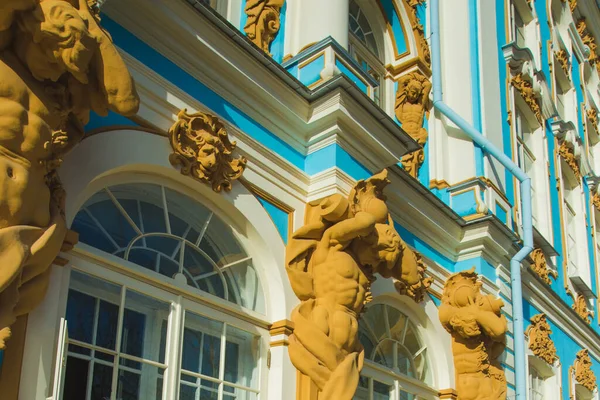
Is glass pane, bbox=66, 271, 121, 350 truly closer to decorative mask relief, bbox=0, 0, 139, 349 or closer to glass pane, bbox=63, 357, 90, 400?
glass pane, bbox=63, 357, 90, 400

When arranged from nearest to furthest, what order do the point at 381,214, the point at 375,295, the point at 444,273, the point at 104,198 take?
the point at 104,198
the point at 381,214
the point at 375,295
the point at 444,273

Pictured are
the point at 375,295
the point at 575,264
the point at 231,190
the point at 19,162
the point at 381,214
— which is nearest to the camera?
the point at 19,162

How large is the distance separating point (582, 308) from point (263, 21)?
765 cm

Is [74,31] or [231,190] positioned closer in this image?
[74,31]

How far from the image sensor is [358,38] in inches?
335

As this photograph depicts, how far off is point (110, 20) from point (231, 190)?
1359 mm

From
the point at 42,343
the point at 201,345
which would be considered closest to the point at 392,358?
the point at 201,345

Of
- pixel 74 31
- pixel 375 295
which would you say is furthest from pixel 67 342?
pixel 375 295

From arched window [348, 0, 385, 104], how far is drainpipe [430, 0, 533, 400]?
2.05ft

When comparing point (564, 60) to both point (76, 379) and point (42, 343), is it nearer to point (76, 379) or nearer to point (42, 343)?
point (76, 379)

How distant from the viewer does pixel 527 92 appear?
11.5m

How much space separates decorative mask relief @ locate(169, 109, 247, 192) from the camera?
5273 mm

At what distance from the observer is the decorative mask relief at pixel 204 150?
17.3ft

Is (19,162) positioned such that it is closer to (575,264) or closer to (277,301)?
(277,301)
